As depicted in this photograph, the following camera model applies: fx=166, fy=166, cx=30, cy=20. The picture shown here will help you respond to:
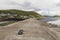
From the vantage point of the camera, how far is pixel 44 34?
12.9m

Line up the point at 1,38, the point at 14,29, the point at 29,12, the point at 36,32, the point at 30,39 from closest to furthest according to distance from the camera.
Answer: the point at 30,39 < the point at 1,38 < the point at 36,32 < the point at 14,29 < the point at 29,12

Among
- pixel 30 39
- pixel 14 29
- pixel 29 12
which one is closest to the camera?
pixel 30 39

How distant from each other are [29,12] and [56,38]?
2056cm

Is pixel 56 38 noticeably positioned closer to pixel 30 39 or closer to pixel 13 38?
pixel 30 39

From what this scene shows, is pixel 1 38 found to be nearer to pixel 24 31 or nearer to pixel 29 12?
pixel 24 31

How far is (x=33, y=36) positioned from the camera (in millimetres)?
12031

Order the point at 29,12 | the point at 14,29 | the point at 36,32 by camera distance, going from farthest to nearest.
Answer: the point at 29,12, the point at 14,29, the point at 36,32

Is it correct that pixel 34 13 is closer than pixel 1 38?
No

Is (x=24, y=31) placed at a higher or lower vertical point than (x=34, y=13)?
higher

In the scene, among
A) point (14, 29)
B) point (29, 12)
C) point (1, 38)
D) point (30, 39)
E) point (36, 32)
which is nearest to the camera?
point (30, 39)

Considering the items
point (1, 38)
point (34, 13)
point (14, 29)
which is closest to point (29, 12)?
point (34, 13)

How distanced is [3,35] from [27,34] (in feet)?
6.21

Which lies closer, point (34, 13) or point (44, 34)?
point (44, 34)

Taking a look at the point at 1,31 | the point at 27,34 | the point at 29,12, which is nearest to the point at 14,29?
the point at 1,31
